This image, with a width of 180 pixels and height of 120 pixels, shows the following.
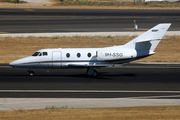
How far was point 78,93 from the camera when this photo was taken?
822 inches

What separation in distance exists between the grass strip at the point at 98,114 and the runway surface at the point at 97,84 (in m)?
3.83

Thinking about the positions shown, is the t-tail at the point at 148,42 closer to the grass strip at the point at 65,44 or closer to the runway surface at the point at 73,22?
the grass strip at the point at 65,44

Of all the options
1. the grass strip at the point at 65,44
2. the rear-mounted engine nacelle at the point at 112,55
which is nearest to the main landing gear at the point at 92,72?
the rear-mounted engine nacelle at the point at 112,55

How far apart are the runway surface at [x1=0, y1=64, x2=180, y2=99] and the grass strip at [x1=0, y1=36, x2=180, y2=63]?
348 inches

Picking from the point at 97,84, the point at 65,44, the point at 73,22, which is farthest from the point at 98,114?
the point at 73,22

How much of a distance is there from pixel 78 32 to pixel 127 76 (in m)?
24.4

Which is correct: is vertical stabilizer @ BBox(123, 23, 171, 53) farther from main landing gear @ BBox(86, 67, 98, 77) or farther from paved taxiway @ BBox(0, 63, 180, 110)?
main landing gear @ BBox(86, 67, 98, 77)

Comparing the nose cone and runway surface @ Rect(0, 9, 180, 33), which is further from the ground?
runway surface @ Rect(0, 9, 180, 33)

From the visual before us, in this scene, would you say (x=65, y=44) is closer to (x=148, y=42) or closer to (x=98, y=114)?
(x=148, y=42)

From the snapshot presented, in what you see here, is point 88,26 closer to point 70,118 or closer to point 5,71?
point 5,71

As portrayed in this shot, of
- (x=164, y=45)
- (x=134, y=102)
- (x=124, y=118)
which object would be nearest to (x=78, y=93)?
(x=134, y=102)

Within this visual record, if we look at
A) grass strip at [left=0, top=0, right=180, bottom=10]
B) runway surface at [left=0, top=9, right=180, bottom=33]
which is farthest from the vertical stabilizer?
grass strip at [left=0, top=0, right=180, bottom=10]

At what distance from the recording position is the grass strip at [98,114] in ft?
46.8

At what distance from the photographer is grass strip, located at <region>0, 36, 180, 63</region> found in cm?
3887
